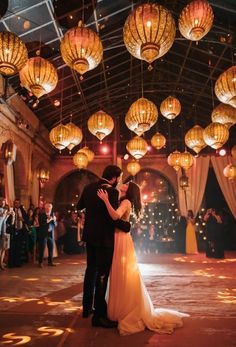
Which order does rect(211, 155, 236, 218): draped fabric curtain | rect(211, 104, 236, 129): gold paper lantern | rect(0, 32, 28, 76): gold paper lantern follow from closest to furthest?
rect(0, 32, 28, 76): gold paper lantern < rect(211, 104, 236, 129): gold paper lantern < rect(211, 155, 236, 218): draped fabric curtain

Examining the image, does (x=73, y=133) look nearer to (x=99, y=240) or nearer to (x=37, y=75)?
(x=37, y=75)

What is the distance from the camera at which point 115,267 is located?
9.38ft

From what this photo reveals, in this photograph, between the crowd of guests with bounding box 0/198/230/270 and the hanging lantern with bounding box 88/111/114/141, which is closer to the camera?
the hanging lantern with bounding box 88/111/114/141

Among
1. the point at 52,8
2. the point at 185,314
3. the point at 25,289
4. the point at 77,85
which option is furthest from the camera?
the point at 77,85

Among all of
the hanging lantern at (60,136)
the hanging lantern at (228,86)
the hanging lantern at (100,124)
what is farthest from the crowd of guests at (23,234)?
the hanging lantern at (228,86)

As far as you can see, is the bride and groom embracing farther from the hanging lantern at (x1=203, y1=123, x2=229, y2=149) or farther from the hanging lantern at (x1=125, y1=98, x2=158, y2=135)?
the hanging lantern at (x1=203, y1=123, x2=229, y2=149)

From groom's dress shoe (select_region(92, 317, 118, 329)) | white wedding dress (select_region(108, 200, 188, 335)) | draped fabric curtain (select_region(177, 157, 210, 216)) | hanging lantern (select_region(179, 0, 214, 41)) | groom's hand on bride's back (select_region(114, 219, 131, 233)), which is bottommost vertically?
groom's dress shoe (select_region(92, 317, 118, 329))

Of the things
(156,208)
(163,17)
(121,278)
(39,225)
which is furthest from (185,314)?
(156,208)

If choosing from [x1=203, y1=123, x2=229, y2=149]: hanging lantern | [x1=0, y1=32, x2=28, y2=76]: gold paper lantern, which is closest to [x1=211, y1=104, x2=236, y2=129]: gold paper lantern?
[x1=203, y1=123, x2=229, y2=149]: hanging lantern

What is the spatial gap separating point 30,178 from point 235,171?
20.9 ft

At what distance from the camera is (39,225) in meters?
7.22

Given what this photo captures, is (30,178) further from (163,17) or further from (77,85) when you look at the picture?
(163,17)

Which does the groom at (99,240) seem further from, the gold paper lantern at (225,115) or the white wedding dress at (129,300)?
the gold paper lantern at (225,115)

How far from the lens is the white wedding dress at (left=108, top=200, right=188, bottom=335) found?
2678mm
